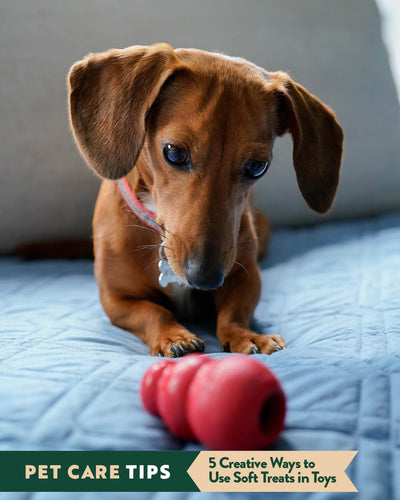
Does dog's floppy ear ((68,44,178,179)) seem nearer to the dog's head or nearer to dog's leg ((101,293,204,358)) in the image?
the dog's head

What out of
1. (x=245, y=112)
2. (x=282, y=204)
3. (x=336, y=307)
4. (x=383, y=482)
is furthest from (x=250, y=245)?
(x=383, y=482)

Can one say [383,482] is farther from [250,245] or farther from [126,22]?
[126,22]

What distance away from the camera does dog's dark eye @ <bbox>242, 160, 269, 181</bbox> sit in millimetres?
1312

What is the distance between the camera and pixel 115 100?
1.31m

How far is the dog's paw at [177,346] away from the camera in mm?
1231

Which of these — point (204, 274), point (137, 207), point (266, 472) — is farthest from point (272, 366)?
point (137, 207)

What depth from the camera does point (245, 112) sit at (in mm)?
1295

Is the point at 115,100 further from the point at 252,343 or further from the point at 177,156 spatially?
the point at 252,343

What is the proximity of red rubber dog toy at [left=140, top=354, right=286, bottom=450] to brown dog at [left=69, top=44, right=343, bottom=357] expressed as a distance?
0.40 metres

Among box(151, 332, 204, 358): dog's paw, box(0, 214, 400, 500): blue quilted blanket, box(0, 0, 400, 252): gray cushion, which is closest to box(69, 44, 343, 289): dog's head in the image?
box(151, 332, 204, 358): dog's paw

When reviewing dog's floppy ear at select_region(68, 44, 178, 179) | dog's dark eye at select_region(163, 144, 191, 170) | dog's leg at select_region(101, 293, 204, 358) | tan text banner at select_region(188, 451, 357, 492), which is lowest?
dog's leg at select_region(101, 293, 204, 358)

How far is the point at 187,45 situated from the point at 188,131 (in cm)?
114

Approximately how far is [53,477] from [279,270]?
1.45m

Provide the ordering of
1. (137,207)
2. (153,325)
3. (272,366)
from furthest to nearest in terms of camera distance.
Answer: (137,207), (153,325), (272,366)
